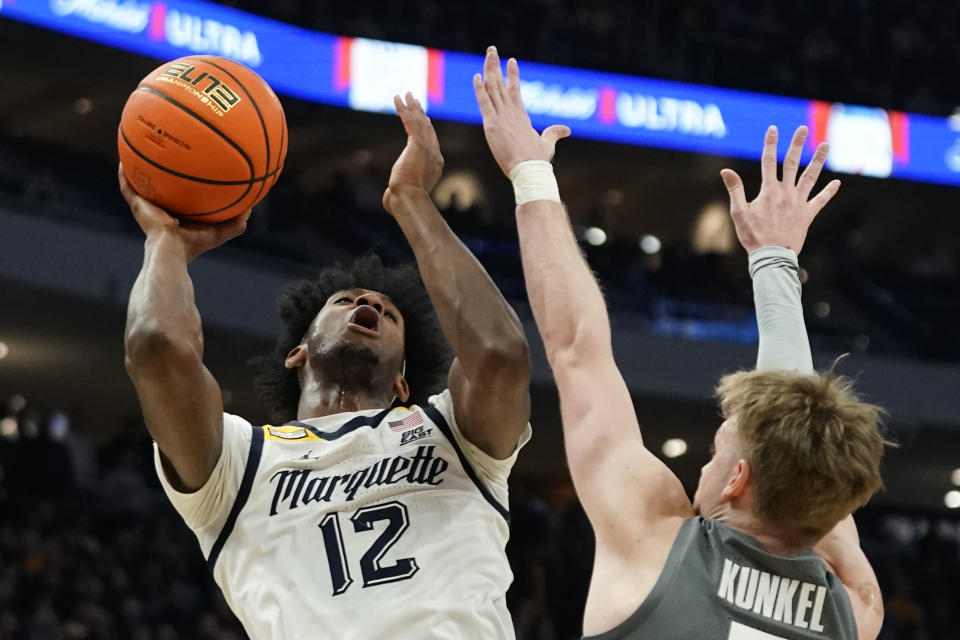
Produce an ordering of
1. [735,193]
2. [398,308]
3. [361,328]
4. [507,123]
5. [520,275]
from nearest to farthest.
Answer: [507,123] → [735,193] → [361,328] → [398,308] → [520,275]

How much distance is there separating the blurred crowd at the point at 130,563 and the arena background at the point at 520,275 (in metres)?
0.02

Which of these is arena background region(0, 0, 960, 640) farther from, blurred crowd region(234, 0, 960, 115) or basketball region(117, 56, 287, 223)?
basketball region(117, 56, 287, 223)

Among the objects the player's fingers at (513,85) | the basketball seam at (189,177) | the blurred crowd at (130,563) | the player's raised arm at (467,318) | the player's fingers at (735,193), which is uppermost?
the player's fingers at (513,85)

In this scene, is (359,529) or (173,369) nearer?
(173,369)

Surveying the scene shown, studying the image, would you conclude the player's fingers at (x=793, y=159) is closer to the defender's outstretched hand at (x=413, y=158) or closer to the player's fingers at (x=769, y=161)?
the player's fingers at (x=769, y=161)

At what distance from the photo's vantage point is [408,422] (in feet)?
11.3

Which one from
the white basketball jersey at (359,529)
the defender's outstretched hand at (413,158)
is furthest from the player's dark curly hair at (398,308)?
the defender's outstretched hand at (413,158)

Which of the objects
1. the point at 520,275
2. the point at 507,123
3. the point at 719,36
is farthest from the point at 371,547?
the point at 719,36

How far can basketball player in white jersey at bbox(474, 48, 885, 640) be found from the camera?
234cm

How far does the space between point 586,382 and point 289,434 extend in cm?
120

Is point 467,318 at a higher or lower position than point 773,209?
lower

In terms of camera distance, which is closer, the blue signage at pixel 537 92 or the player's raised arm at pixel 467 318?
the player's raised arm at pixel 467 318

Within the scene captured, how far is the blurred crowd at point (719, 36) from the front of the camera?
15898 mm

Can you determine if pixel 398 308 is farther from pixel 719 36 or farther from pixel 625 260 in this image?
pixel 719 36
